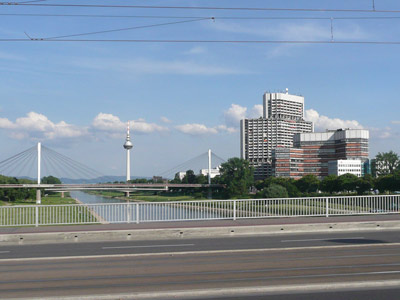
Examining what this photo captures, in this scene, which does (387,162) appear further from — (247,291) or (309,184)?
(247,291)

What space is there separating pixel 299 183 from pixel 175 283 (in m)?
119

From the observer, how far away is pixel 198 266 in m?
11.2

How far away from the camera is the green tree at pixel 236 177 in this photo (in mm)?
91875

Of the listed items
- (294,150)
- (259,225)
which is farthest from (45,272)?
(294,150)

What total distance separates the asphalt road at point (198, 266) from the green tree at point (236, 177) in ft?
246

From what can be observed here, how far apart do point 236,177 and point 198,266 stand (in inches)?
3608

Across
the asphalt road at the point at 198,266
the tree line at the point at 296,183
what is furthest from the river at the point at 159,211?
the tree line at the point at 296,183

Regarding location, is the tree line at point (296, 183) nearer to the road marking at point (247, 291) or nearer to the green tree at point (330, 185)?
the green tree at point (330, 185)

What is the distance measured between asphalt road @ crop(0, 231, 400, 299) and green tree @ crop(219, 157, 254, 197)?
75062 millimetres

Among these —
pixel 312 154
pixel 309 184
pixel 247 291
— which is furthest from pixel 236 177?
pixel 312 154

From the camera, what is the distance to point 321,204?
21.6 metres

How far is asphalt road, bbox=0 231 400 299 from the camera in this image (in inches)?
351

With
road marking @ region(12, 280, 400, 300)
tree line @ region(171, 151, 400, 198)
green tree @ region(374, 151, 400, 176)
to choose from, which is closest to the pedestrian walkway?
road marking @ region(12, 280, 400, 300)

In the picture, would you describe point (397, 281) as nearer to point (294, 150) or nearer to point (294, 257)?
point (294, 257)
